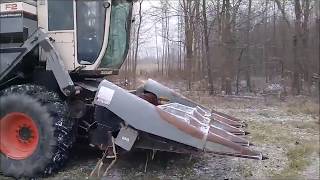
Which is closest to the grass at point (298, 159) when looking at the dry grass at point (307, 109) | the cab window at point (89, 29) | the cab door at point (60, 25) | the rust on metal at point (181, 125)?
the rust on metal at point (181, 125)

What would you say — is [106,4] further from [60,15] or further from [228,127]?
[228,127]

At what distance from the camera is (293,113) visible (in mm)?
11398

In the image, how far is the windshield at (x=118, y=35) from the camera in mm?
5895

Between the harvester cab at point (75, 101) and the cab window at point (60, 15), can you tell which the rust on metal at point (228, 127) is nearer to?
the harvester cab at point (75, 101)

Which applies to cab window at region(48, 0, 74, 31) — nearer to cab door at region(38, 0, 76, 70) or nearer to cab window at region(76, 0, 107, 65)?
cab door at region(38, 0, 76, 70)

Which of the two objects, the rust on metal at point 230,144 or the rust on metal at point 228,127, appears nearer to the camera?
the rust on metal at point 230,144

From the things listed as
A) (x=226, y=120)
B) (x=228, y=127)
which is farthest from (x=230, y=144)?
(x=226, y=120)

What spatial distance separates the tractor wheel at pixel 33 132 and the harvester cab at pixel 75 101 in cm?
1

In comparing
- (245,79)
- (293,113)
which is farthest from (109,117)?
(245,79)

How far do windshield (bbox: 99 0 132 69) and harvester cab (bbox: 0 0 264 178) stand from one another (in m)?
0.01

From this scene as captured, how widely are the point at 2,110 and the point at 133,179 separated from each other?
188 cm

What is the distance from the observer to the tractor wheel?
4.84m

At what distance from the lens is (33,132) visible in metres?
5.11

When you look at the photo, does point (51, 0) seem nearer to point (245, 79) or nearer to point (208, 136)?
point (208, 136)
